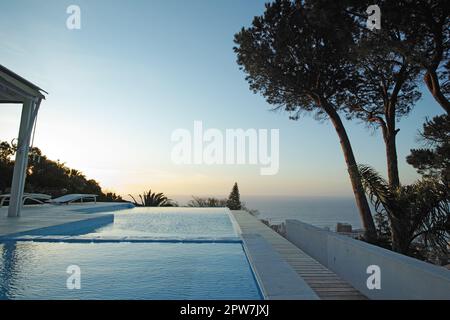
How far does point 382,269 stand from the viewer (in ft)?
10.6

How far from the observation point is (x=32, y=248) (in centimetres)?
516

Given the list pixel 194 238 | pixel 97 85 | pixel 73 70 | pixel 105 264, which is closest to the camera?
pixel 105 264

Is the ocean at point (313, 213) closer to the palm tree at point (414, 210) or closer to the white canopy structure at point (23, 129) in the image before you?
the palm tree at point (414, 210)

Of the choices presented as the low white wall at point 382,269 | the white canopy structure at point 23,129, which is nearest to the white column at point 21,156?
the white canopy structure at point 23,129

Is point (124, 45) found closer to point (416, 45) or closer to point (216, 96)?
point (216, 96)

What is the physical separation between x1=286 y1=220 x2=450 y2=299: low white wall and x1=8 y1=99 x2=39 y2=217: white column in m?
7.29

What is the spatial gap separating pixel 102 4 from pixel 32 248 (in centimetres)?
805

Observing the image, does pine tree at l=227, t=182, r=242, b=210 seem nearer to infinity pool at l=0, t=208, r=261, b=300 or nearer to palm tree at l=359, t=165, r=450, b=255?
infinity pool at l=0, t=208, r=261, b=300

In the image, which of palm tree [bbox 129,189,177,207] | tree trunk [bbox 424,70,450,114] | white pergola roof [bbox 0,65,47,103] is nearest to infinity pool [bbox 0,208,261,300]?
white pergola roof [bbox 0,65,47,103]

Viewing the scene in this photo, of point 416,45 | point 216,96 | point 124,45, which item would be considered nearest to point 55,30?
point 124,45

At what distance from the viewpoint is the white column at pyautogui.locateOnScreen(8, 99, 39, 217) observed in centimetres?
827

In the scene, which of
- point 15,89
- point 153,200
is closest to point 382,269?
point 15,89

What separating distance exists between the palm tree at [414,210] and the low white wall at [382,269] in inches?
64.4

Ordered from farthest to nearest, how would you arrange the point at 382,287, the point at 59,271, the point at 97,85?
the point at 97,85, the point at 59,271, the point at 382,287
